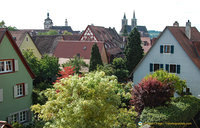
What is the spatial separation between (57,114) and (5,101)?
10.7 m

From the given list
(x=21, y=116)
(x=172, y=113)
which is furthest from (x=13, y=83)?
(x=172, y=113)

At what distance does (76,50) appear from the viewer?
49.6m

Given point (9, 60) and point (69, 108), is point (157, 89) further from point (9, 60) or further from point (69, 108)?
point (9, 60)

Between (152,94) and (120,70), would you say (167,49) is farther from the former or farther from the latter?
(152,94)

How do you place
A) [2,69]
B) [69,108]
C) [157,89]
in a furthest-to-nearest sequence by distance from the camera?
[2,69]
[157,89]
[69,108]

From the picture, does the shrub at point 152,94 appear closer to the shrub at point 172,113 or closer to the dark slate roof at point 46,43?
the shrub at point 172,113

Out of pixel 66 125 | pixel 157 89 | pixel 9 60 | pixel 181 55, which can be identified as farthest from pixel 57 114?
pixel 181 55

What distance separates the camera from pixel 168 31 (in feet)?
101

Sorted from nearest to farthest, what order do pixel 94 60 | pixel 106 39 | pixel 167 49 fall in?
pixel 167 49 → pixel 94 60 → pixel 106 39

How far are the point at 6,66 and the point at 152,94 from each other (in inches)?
492

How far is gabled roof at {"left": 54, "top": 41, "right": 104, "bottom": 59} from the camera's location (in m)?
48.4

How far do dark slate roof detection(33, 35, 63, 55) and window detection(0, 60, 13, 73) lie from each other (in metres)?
33.5

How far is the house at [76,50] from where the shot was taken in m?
48.2

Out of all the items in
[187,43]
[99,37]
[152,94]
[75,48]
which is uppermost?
[99,37]
